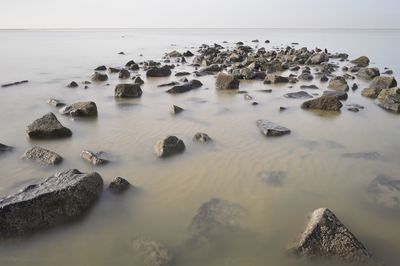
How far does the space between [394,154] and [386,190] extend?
5.89 feet

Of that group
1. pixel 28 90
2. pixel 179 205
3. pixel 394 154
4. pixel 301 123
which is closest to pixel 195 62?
pixel 28 90

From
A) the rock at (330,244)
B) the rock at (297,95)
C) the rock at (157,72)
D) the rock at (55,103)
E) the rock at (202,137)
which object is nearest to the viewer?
the rock at (330,244)

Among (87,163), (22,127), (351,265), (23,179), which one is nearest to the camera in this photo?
(351,265)

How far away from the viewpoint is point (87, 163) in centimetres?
651

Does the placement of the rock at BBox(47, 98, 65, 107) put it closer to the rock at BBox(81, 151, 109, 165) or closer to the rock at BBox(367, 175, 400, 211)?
the rock at BBox(81, 151, 109, 165)

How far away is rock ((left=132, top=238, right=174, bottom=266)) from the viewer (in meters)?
3.92

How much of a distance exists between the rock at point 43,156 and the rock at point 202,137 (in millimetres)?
2713

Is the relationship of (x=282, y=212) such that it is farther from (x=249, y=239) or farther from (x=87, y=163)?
(x=87, y=163)

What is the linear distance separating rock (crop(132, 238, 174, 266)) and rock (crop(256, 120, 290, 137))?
4.56m

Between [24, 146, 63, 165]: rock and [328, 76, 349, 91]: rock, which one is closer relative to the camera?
[24, 146, 63, 165]: rock

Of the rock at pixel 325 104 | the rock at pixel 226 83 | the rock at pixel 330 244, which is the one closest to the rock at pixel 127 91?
the rock at pixel 226 83

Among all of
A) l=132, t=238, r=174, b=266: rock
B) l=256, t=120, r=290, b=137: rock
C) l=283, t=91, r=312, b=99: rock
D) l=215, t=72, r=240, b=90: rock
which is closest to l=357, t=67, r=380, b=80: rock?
l=283, t=91, r=312, b=99: rock

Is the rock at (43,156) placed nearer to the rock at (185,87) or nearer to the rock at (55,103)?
the rock at (55,103)

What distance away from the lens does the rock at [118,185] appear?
5.46 metres
